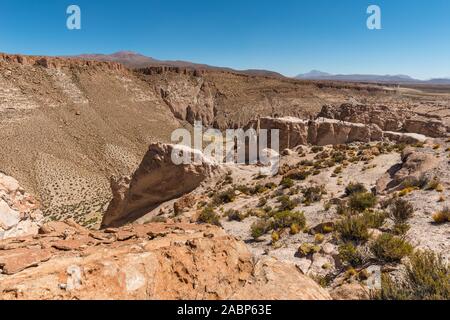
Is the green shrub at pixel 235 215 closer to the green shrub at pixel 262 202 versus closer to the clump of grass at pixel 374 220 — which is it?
the green shrub at pixel 262 202

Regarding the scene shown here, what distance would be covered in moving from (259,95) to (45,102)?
193 ft

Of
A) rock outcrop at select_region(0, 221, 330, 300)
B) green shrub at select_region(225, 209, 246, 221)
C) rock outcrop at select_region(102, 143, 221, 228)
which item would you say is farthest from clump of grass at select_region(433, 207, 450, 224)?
rock outcrop at select_region(102, 143, 221, 228)

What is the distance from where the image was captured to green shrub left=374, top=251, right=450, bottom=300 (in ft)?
15.8

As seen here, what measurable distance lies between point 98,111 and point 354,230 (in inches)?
2467

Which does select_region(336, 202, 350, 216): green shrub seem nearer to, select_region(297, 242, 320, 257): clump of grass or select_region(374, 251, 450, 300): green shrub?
select_region(297, 242, 320, 257): clump of grass

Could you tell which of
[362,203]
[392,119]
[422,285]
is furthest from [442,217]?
[392,119]

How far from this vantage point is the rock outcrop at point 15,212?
8.88m

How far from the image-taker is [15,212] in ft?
31.1

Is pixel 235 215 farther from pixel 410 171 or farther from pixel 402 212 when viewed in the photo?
pixel 410 171

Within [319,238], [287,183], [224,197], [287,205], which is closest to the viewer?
[319,238]

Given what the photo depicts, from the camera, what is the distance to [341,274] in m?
7.00

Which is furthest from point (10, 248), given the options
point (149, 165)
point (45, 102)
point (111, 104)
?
point (111, 104)

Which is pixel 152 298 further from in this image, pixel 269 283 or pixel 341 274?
pixel 341 274

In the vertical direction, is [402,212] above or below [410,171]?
below
